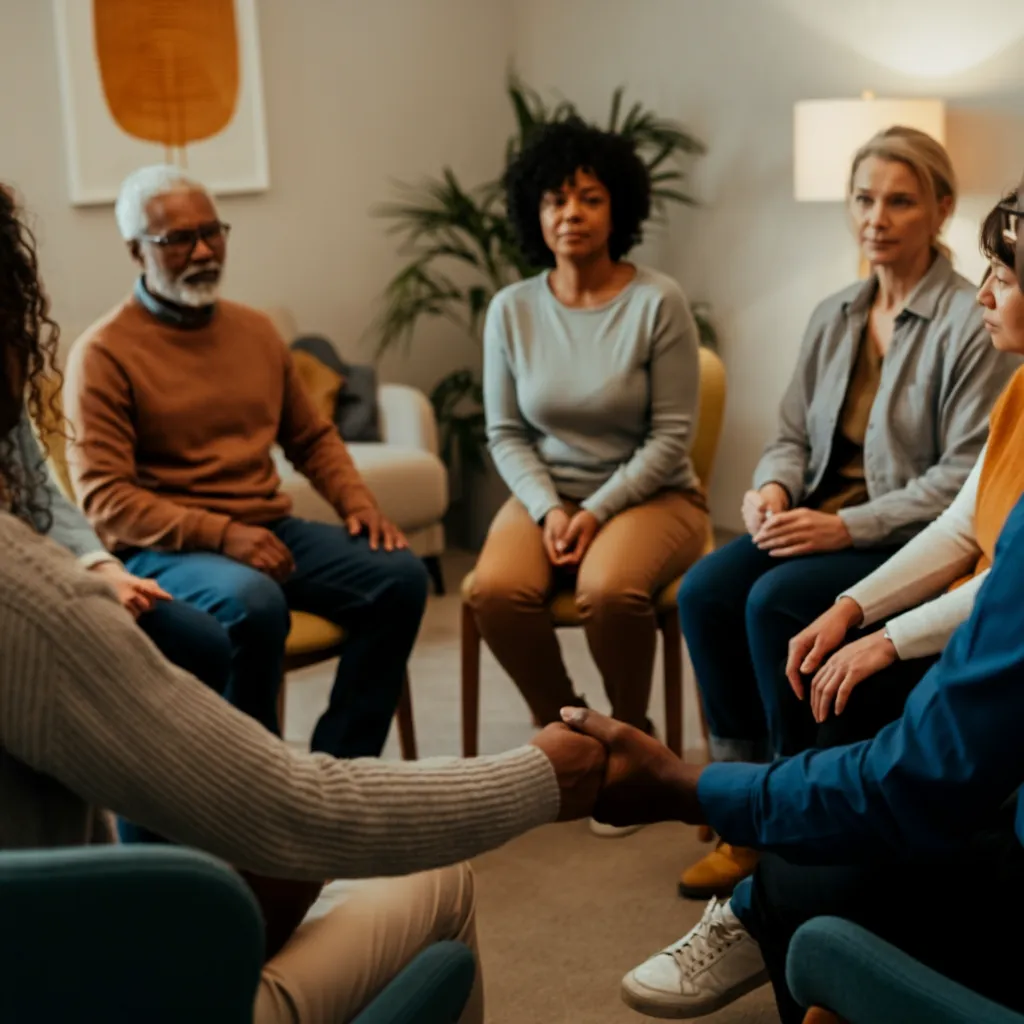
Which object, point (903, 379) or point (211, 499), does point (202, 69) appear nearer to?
point (211, 499)

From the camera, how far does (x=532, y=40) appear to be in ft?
17.9

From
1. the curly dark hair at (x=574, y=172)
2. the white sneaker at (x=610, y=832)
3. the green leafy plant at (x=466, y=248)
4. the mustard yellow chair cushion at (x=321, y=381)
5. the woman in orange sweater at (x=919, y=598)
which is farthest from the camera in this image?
the green leafy plant at (x=466, y=248)

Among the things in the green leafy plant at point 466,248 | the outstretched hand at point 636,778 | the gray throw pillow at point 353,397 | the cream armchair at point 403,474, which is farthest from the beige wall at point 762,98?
the outstretched hand at point 636,778

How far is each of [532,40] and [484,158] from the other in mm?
478

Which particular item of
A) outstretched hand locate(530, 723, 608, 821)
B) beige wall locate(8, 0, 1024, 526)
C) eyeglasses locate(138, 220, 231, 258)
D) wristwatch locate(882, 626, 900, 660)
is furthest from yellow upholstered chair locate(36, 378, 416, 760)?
beige wall locate(8, 0, 1024, 526)

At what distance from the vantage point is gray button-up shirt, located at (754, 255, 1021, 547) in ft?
8.16

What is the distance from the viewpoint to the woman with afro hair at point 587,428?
2.78m

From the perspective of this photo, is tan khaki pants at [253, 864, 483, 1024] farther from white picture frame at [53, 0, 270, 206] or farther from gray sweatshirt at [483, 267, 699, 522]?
white picture frame at [53, 0, 270, 206]

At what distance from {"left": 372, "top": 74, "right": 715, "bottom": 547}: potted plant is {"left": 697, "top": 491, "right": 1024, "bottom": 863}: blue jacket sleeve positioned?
3.44m

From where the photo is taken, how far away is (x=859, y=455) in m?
2.68

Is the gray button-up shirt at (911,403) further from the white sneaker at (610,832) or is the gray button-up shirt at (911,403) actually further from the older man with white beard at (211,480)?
the older man with white beard at (211,480)

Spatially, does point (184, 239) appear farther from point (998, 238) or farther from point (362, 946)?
point (362, 946)

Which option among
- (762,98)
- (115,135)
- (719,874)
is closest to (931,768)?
(719,874)

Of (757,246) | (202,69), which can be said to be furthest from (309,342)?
(757,246)
